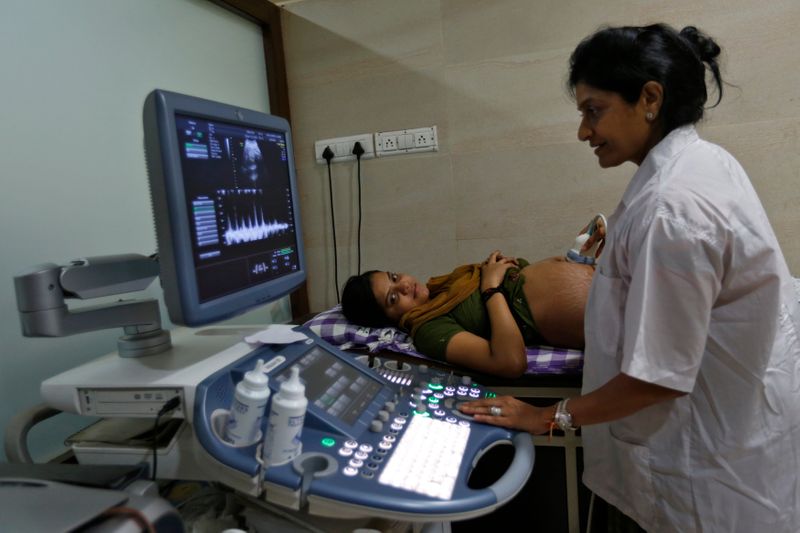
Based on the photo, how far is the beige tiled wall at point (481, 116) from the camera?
171 centimetres

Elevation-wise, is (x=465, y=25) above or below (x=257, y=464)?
above

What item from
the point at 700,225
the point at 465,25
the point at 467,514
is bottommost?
the point at 467,514

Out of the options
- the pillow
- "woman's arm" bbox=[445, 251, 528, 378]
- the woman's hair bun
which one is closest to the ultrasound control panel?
"woman's arm" bbox=[445, 251, 528, 378]

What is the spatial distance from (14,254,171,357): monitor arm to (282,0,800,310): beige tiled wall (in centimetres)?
127

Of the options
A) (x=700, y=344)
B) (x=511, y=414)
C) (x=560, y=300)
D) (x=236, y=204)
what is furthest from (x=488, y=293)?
(x=236, y=204)

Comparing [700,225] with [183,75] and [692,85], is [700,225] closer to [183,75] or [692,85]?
[692,85]

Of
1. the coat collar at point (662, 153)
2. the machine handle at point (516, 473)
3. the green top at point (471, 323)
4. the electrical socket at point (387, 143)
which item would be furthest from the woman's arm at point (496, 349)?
the electrical socket at point (387, 143)

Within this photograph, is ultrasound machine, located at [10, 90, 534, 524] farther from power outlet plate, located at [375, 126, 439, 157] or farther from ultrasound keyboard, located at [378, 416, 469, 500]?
power outlet plate, located at [375, 126, 439, 157]

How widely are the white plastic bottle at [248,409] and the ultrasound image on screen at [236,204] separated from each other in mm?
183

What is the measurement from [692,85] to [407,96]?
4.09 feet

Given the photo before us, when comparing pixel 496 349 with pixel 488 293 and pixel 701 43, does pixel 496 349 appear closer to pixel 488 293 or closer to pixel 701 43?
pixel 488 293

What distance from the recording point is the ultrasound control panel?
2.19 feet

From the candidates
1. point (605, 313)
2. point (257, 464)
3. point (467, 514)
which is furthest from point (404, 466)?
point (605, 313)

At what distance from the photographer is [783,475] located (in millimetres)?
934
